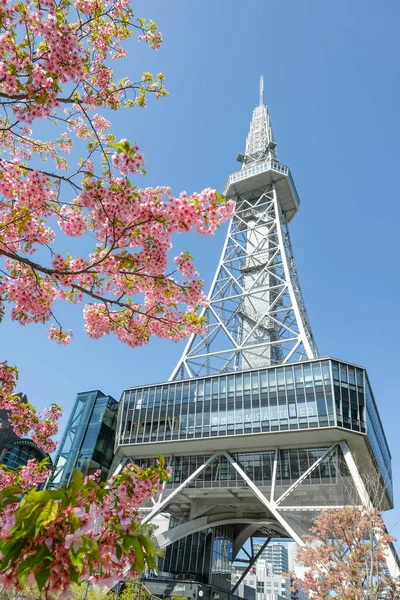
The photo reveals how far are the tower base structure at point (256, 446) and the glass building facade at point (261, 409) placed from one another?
0.09 m

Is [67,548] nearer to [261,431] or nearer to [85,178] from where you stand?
[85,178]

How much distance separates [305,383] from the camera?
1300 inches

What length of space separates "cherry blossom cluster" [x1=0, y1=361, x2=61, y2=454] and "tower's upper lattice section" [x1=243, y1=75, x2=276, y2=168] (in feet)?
205

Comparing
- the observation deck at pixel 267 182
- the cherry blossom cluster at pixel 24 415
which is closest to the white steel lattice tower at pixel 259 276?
the observation deck at pixel 267 182

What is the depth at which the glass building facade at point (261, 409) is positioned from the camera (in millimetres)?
31094

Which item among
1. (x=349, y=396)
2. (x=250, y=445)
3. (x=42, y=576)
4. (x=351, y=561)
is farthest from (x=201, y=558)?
(x=42, y=576)

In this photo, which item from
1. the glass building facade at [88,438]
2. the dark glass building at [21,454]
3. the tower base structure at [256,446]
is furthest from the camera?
the dark glass building at [21,454]

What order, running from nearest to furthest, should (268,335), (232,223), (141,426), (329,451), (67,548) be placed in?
(67,548)
(329,451)
(141,426)
(268,335)
(232,223)

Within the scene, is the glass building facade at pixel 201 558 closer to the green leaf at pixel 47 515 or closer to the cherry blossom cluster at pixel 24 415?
the cherry blossom cluster at pixel 24 415

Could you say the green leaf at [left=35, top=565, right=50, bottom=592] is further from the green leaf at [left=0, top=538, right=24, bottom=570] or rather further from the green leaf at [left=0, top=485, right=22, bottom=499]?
the green leaf at [left=0, top=485, right=22, bottom=499]

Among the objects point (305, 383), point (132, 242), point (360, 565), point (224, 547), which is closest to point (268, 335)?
point (305, 383)

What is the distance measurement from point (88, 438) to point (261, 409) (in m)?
20.6

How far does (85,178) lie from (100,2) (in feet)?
11.2

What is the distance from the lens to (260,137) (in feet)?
241
